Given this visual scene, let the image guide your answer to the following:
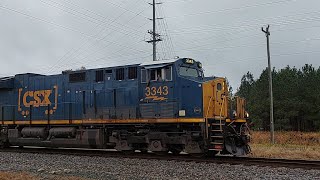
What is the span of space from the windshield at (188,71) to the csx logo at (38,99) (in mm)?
6477

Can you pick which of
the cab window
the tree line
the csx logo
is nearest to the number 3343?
the cab window

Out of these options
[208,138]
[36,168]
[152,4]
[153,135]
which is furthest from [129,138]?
[152,4]

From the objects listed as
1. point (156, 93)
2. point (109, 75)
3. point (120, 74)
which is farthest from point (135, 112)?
point (109, 75)

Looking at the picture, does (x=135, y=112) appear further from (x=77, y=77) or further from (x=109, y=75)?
(x=77, y=77)

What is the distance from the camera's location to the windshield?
46.9 ft

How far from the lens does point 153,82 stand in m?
14.5

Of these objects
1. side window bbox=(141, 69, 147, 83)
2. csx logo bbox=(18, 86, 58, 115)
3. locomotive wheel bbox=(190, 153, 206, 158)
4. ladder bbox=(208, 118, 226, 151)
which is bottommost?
locomotive wheel bbox=(190, 153, 206, 158)

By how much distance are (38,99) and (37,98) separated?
0.27 ft

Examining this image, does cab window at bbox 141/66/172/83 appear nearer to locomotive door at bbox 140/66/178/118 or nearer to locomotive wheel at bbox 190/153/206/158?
locomotive door at bbox 140/66/178/118

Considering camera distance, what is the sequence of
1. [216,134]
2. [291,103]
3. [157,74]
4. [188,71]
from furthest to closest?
[291,103] → [188,71] → [157,74] → [216,134]

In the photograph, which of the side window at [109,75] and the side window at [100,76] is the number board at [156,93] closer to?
the side window at [109,75]

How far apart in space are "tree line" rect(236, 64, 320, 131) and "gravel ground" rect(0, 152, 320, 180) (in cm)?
4365

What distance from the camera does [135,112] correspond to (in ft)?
48.1

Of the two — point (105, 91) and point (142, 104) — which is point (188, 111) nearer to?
point (142, 104)
